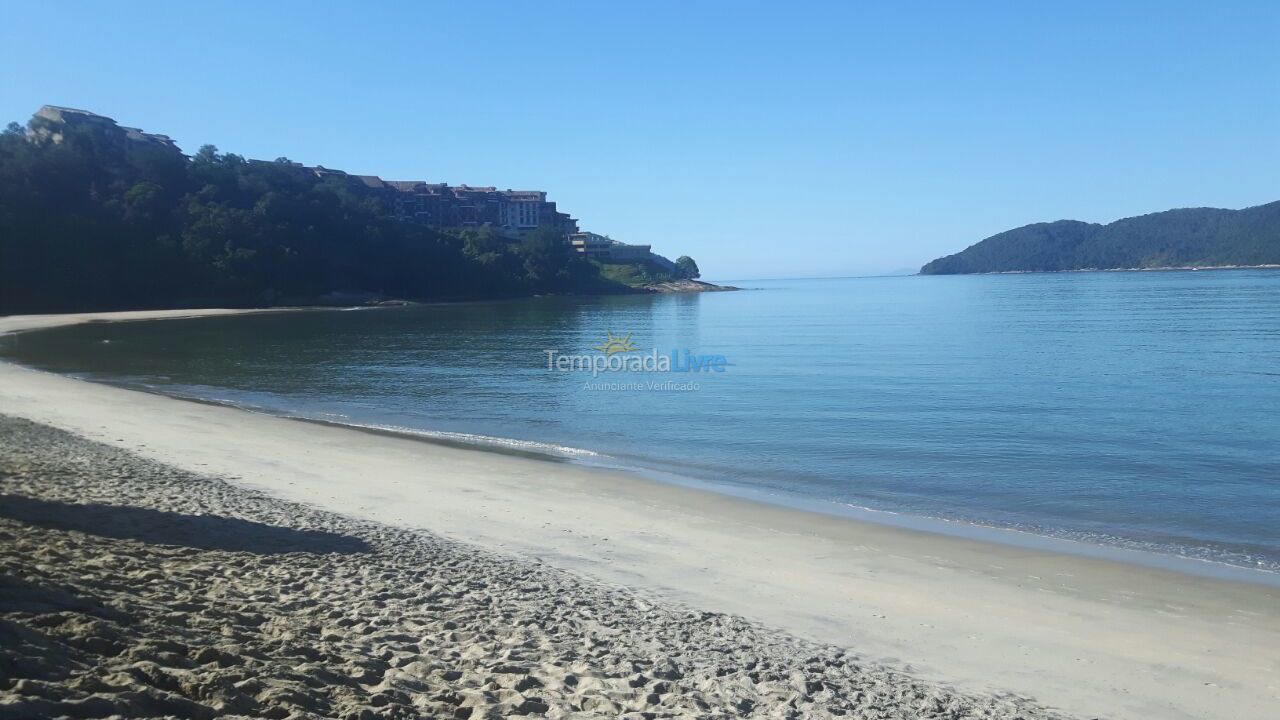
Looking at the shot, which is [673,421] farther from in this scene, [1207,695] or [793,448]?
[1207,695]

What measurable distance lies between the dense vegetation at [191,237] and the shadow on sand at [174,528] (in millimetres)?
91771

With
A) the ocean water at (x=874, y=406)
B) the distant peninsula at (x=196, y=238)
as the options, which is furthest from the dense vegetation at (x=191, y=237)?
the ocean water at (x=874, y=406)

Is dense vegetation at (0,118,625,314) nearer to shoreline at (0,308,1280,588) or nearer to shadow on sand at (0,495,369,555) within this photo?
shoreline at (0,308,1280,588)

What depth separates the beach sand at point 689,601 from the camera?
6.76 meters

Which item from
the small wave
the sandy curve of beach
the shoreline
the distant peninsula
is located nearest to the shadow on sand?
the sandy curve of beach

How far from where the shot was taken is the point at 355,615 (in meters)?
7.52

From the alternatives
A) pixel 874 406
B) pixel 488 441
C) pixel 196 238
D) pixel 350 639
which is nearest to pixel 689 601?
pixel 350 639

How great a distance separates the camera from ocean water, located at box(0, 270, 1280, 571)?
1540cm

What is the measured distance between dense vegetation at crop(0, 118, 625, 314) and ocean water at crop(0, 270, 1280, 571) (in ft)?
121

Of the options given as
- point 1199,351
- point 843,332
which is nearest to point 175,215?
point 843,332

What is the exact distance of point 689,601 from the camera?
9.40 m

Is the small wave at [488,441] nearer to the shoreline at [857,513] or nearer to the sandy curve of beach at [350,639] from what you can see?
the shoreline at [857,513]

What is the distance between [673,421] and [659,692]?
18.7 m

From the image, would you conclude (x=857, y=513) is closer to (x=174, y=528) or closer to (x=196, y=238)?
(x=174, y=528)
